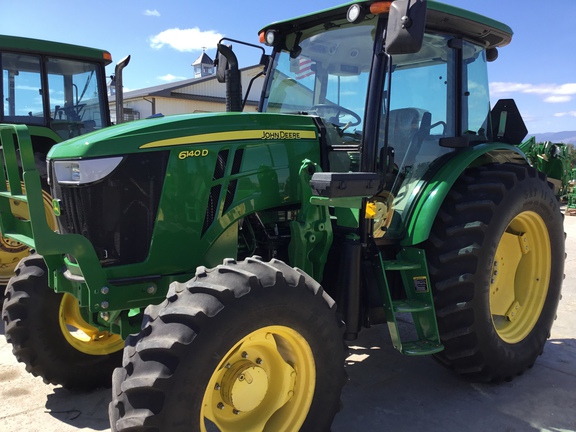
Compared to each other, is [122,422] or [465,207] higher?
[465,207]

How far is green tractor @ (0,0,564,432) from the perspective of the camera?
2.37 meters

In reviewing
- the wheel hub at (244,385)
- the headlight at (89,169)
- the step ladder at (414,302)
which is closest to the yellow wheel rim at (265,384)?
the wheel hub at (244,385)

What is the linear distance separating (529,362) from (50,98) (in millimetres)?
5717

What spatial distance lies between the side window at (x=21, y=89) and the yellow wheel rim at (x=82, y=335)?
3.45 meters

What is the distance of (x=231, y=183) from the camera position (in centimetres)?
291

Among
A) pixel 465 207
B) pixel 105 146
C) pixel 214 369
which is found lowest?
pixel 214 369

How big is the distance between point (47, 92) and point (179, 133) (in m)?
4.24

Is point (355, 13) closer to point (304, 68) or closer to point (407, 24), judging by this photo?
point (407, 24)

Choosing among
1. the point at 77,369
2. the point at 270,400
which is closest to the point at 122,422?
the point at 270,400

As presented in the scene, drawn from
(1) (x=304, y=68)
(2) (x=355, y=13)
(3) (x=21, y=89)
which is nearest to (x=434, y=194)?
(2) (x=355, y=13)

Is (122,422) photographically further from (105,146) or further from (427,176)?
(427,176)

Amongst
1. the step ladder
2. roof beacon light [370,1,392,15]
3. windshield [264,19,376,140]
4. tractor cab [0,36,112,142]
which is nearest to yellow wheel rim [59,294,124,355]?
the step ladder

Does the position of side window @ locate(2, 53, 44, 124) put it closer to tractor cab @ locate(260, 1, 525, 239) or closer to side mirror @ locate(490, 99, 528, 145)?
tractor cab @ locate(260, 1, 525, 239)

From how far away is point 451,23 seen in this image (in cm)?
348
